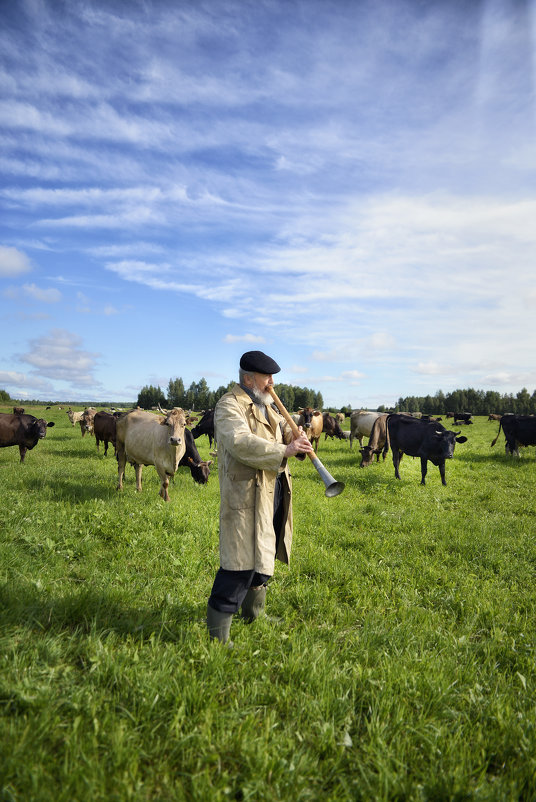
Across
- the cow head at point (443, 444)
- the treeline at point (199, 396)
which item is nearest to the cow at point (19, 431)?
the cow head at point (443, 444)

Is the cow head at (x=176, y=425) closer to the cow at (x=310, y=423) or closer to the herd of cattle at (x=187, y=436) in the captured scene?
the herd of cattle at (x=187, y=436)

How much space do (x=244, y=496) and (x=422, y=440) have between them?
468 inches

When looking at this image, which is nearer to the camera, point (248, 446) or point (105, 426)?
point (248, 446)

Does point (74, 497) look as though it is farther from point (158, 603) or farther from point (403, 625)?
point (403, 625)

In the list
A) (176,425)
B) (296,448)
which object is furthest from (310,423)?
(296,448)

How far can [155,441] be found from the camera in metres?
11.0

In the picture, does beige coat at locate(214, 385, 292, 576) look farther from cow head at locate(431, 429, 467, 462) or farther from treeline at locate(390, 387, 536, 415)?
treeline at locate(390, 387, 536, 415)

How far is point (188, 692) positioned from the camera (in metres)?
3.07

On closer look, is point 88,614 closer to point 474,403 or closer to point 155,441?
point 155,441

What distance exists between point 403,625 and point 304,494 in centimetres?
674

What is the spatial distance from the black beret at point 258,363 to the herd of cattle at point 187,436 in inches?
249

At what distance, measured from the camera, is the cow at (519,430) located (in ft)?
65.1

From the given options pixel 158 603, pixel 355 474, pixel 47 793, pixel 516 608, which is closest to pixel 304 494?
pixel 355 474

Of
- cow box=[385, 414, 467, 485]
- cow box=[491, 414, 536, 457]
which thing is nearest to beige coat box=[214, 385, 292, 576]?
cow box=[385, 414, 467, 485]
